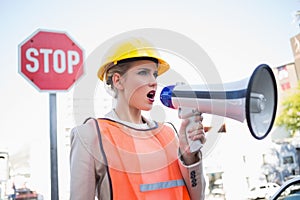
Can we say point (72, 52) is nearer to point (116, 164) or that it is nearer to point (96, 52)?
point (96, 52)

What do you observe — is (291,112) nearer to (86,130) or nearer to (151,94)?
(151,94)

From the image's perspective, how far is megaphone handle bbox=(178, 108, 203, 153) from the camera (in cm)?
98

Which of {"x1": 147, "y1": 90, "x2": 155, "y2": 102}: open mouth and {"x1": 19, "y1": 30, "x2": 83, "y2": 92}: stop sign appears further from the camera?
{"x1": 19, "y1": 30, "x2": 83, "y2": 92}: stop sign

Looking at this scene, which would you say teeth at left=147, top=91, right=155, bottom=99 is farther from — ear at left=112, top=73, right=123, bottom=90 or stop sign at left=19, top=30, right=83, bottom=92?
stop sign at left=19, top=30, right=83, bottom=92

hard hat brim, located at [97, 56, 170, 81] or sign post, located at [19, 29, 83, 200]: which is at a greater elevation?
sign post, located at [19, 29, 83, 200]

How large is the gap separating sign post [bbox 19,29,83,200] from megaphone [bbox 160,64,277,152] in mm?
854

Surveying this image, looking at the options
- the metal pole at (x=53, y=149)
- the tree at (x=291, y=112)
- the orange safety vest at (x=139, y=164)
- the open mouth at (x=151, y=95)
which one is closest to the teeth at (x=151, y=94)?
the open mouth at (x=151, y=95)

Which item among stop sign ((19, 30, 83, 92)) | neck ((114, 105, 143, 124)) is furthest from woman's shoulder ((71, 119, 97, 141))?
stop sign ((19, 30, 83, 92))

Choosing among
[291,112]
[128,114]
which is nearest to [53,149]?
[128,114]

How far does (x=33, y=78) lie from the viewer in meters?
1.76

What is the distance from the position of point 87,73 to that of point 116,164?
0.30 meters

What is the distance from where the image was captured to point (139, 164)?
968 millimetres

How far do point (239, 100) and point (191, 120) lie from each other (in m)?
0.16

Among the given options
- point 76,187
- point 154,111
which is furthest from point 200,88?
point 76,187
